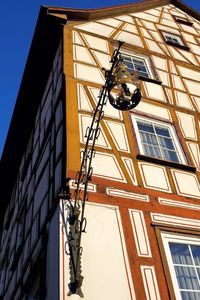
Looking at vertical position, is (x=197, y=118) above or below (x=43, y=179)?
above

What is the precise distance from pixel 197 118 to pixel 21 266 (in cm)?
537

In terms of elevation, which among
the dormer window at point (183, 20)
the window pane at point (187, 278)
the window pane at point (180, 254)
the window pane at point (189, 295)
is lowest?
the window pane at point (189, 295)

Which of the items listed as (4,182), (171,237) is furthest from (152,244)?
(4,182)

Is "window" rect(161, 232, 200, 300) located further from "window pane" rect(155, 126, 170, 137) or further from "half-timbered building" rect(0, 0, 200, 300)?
"window pane" rect(155, 126, 170, 137)

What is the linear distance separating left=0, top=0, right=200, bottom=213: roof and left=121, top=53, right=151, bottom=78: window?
169 cm

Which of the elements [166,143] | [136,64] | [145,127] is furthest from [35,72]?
[166,143]

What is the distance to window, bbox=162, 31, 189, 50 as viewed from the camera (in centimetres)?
1312

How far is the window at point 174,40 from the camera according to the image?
13120mm

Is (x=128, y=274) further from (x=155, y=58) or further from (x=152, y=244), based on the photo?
(x=155, y=58)

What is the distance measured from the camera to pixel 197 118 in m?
10.2

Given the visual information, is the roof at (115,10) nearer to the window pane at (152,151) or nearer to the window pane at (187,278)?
the window pane at (152,151)

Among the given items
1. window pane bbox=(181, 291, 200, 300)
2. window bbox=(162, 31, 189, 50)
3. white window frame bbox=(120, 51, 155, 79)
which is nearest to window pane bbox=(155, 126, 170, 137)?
white window frame bbox=(120, 51, 155, 79)

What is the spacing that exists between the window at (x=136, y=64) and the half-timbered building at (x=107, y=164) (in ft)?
0.10

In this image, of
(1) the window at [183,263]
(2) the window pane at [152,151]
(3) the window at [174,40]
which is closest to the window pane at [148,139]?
(2) the window pane at [152,151]
